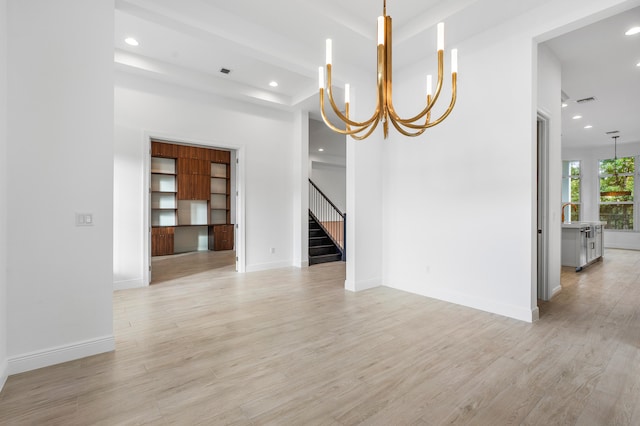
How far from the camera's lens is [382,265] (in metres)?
4.86

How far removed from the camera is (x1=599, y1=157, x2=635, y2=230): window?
9.39 m

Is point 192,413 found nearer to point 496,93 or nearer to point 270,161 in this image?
point 496,93

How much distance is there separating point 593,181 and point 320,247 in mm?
9524

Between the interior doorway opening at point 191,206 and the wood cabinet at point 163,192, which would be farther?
the wood cabinet at point 163,192

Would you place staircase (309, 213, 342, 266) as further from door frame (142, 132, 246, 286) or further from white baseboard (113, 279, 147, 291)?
white baseboard (113, 279, 147, 291)

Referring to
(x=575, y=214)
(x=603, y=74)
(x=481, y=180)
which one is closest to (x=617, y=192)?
(x=575, y=214)

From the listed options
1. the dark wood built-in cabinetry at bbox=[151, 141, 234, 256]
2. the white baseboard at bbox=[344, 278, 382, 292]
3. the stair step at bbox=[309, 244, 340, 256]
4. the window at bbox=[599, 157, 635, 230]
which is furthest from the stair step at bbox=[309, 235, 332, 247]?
the window at bbox=[599, 157, 635, 230]

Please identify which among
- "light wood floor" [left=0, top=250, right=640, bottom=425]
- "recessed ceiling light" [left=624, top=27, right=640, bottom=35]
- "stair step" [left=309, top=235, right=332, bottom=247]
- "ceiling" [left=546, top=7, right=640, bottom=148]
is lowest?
"light wood floor" [left=0, top=250, right=640, bottom=425]

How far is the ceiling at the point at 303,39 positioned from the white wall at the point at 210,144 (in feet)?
1.18

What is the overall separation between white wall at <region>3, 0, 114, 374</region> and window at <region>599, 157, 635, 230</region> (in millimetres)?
12899

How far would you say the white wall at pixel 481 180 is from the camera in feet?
10.7

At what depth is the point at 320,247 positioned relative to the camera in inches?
292

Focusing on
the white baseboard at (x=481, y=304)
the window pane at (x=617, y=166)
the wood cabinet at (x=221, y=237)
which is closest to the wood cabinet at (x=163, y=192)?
the wood cabinet at (x=221, y=237)

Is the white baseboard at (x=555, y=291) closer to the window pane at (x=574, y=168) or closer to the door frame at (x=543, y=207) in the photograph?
the door frame at (x=543, y=207)
